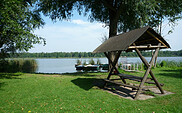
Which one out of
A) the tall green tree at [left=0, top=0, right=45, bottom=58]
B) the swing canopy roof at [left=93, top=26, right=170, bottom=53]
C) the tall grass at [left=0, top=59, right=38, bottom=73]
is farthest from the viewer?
the tall grass at [left=0, top=59, right=38, bottom=73]

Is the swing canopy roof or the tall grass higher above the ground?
the swing canopy roof

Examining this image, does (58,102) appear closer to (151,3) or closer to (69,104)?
(69,104)

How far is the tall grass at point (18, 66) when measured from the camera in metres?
18.1

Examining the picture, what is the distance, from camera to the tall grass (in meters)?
18.1

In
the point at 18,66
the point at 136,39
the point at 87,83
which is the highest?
the point at 136,39

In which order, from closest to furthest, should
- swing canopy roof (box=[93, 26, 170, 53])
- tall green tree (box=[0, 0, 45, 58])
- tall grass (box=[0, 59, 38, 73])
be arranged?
swing canopy roof (box=[93, 26, 170, 53]) < tall green tree (box=[0, 0, 45, 58]) < tall grass (box=[0, 59, 38, 73])

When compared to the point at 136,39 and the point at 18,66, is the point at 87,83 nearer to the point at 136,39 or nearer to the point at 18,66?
the point at 136,39

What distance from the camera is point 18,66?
21.8 m

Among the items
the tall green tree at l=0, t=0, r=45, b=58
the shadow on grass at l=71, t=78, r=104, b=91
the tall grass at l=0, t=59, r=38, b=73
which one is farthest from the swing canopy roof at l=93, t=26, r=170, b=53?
the tall grass at l=0, t=59, r=38, b=73

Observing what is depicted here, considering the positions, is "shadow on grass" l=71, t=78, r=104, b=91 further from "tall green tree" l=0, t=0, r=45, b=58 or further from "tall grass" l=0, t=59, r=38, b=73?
"tall grass" l=0, t=59, r=38, b=73

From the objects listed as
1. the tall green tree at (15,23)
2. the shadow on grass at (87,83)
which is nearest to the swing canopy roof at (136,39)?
the shadow on grass at (87,83)

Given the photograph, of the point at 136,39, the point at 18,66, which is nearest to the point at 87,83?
the point at 136,39

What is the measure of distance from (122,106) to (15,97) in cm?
477

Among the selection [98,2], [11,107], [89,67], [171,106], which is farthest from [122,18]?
[11,107]
